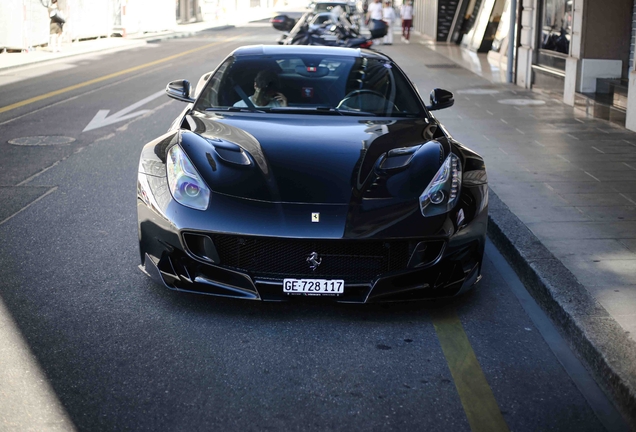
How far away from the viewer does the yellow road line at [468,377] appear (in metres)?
3.47

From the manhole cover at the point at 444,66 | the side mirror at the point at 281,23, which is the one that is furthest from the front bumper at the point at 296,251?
the side mirror at the point at 281,23

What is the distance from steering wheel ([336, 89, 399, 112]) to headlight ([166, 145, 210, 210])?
151cm

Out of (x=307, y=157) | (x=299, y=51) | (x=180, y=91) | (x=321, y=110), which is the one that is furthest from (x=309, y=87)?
(x=307, y=157)

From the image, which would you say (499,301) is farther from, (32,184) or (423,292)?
(32,184)

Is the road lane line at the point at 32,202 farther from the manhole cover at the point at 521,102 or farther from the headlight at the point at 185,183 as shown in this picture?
the manhole cover at the point at 521,102

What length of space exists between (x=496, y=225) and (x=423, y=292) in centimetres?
191

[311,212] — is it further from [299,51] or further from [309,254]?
[299,51]

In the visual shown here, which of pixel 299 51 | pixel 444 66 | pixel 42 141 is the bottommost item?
pixel 444 66

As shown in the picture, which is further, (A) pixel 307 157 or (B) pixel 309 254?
(A) pixel 307 157

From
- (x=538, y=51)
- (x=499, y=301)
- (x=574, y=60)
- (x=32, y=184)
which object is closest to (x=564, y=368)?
(x=499, y=301)

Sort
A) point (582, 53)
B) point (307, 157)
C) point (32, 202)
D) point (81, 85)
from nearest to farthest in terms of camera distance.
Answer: point (307, 157) → point (32, 202) → point (582, 53) → point (81, 85)

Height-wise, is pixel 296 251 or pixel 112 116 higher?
pixel 296 251

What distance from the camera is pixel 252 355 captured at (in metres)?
4.14

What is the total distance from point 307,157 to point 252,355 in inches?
51.2
